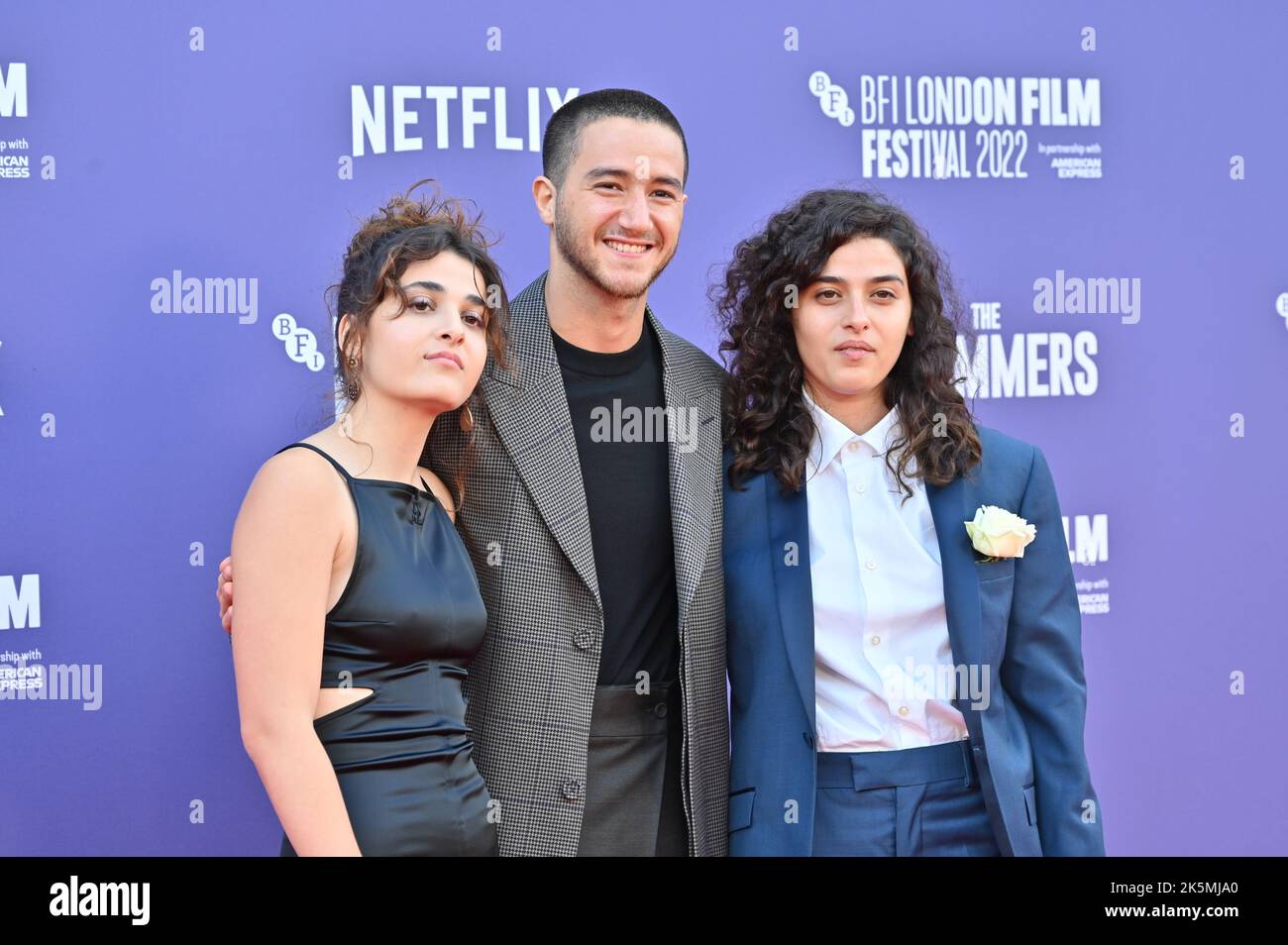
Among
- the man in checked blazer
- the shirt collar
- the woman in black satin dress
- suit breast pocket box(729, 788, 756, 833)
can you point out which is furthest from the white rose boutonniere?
the woman in black satin dress

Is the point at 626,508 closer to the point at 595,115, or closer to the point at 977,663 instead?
the point at 977,663

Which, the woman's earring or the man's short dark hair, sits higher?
the man's short dark hair

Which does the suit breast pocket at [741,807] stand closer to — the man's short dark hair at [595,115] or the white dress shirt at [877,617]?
the white dress shirt at [877,617]

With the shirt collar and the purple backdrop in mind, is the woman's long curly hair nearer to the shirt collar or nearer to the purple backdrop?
the shirt collar

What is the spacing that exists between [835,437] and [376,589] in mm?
965

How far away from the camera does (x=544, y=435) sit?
2279 mm

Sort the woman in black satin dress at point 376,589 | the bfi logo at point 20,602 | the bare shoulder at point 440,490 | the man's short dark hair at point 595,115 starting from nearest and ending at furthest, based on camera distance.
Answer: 1. the woman in black satin dress at point 376,589
2. the bare shoulder at point 440,490
3. the man's short dark hair at point 595,115
4. the bfi logo at point 20,602

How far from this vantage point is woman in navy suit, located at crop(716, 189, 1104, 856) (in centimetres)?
220

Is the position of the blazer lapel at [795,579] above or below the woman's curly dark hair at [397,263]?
below

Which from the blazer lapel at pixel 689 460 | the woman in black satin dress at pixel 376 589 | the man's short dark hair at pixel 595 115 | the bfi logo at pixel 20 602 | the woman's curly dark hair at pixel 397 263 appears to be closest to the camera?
the woman in black satin dress at pixel 376 589

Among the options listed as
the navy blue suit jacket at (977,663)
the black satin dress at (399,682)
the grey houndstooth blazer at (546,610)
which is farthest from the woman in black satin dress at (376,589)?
the navy blue suit jacket at (977,663)

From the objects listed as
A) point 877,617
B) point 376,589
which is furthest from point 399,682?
point 877,617

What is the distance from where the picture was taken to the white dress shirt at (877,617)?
2.20 m

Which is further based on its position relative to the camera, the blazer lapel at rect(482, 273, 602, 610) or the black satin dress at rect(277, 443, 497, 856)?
the blazer lapel at rect(482, 273, 602, 610)
